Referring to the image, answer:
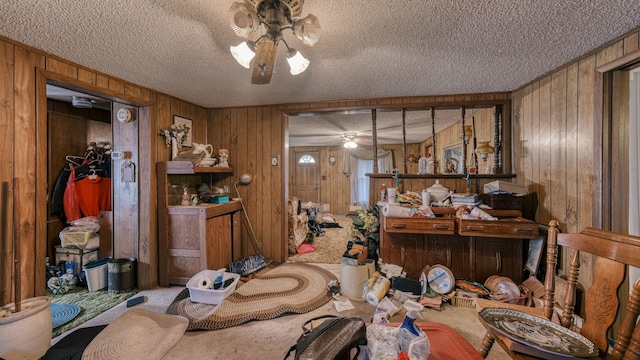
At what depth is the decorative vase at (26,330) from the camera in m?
1.47

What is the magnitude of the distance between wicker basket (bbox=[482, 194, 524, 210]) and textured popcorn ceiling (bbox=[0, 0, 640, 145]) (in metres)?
1.19

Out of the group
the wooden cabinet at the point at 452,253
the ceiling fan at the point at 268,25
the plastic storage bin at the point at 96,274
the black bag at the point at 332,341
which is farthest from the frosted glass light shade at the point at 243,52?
the plastic storage bin at the point at 96,274

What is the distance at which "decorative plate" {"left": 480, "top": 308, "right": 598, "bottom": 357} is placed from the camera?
37.4 inches

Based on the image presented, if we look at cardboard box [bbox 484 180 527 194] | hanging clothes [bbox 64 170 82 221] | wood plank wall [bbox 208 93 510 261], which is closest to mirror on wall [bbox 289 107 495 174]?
wood plank wall [bbox 208 93 510 261]

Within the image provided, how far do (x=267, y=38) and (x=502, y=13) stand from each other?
1.38m

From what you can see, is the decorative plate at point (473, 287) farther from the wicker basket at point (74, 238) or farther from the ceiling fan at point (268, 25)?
the wicker basket at point (74, 238)

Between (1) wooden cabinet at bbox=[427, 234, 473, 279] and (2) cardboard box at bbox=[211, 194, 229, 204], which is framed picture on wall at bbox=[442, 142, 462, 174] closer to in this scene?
(1) wooden cabinet at bbox=[427, 234, 473, 279]

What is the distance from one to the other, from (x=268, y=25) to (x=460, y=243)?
274cm

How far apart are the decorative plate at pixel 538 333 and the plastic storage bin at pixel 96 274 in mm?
3521

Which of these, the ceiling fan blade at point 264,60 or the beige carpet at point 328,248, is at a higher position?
the ceiling fan blade at point 264,60

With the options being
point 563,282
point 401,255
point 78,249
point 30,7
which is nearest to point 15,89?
point 30,7

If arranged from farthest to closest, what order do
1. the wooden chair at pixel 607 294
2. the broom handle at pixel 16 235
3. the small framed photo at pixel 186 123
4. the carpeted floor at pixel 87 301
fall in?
the small framed photo at pixel 186 123 → the carpeted floor at pixel 87 301 → the broom handle at pixel 16 235 → the wooden chair at pixel 607 294

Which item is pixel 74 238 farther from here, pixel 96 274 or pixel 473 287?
pixel 473 287

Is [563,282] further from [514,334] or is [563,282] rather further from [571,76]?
[571,76]
